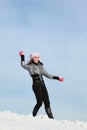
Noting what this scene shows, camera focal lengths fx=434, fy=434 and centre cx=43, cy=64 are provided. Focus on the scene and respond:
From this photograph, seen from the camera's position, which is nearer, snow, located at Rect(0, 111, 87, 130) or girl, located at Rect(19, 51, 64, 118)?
snow, located at Rect(0, 111, 87, 130)

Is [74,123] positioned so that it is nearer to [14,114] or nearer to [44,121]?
[44,121]

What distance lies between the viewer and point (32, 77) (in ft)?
45.1

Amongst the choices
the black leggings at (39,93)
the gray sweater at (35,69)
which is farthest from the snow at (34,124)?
the gray sweater at (35,69)

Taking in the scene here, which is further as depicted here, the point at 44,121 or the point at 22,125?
the point at 44,121

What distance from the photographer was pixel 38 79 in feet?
44.9

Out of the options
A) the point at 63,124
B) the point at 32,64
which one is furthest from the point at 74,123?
the point at 32,64

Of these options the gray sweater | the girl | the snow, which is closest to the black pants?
the girl

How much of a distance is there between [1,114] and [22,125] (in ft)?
8.39

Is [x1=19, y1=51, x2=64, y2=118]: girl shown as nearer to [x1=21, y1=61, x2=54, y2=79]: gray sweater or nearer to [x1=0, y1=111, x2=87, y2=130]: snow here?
[x1=21, y1=61, x2=54, y2=79]: gray sweater

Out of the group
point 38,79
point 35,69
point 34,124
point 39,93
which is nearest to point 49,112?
point 39,93

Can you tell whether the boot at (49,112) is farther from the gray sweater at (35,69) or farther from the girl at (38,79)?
the gray sweater at (35,69)

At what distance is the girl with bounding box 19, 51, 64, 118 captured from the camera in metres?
13.6

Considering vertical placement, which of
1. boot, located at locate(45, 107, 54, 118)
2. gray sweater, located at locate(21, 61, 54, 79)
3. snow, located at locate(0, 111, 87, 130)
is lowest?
boot, located at locate(45, 107, 54, 118)

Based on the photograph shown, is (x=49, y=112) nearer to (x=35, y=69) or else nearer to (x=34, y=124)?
(x=35, y=69)
